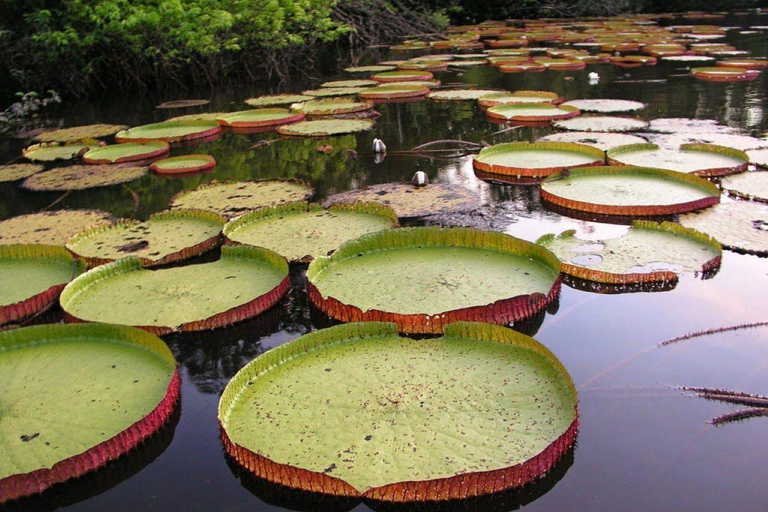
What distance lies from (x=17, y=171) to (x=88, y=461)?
434cm

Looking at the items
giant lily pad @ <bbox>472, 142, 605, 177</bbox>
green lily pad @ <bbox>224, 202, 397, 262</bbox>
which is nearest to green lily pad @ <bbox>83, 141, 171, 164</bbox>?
green lily pad @ <bbox>224, 202, 397, 262</bbox>

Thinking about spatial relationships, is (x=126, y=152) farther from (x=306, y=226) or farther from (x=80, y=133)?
(x=306, y=226)

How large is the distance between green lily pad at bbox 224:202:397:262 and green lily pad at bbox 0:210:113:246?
926 millimetres

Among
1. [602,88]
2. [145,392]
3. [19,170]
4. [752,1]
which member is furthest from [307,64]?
[752,1]

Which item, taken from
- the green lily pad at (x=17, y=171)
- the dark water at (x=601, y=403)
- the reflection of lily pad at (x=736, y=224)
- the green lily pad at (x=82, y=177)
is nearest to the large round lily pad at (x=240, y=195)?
the dark water at (x=601, y=403)

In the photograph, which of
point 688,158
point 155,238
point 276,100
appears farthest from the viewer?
point 276,100

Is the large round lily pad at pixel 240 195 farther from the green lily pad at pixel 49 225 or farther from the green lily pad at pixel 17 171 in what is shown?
the green lily pad at pixel 17 171

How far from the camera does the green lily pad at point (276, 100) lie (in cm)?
787

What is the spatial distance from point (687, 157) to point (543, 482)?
3.44 metres

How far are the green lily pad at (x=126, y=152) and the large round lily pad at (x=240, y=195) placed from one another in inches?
49.5

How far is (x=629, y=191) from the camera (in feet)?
13.4

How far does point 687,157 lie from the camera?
4.74 meters

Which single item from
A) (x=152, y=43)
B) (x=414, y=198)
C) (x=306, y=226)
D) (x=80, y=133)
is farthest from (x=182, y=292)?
(x=152, y=43)

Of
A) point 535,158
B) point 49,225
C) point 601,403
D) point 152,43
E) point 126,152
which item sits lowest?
point 601,403
